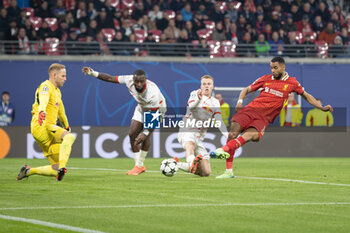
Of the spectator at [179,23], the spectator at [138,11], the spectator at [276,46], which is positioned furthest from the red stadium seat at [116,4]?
the spectator at [276,46]

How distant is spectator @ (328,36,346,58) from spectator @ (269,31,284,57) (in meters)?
1.76

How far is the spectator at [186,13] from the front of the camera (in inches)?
959

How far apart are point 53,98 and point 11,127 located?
9.77m

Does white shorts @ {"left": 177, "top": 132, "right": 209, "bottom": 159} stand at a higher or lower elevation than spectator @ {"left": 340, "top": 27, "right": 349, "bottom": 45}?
lower

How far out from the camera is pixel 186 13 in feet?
80.2

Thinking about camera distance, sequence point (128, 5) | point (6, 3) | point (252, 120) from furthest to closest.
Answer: point (128, 5) → point (6, 3) → point (252, 120)

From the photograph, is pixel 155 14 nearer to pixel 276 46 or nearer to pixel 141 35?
pixel 141 35

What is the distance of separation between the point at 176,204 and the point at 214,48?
1664cm

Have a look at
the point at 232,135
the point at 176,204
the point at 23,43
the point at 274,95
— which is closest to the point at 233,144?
the point at 232,135

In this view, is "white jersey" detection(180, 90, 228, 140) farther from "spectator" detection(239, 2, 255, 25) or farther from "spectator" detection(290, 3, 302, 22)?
"spectator" detection(290, 3, 302, 22)

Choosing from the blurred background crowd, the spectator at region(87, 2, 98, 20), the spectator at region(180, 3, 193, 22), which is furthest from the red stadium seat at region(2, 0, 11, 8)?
the spectator at region(180, 3, 193, 22)

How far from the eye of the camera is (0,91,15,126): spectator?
21334 millimetres

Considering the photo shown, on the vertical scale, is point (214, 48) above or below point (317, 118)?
above

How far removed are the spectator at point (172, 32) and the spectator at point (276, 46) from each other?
3.41m
